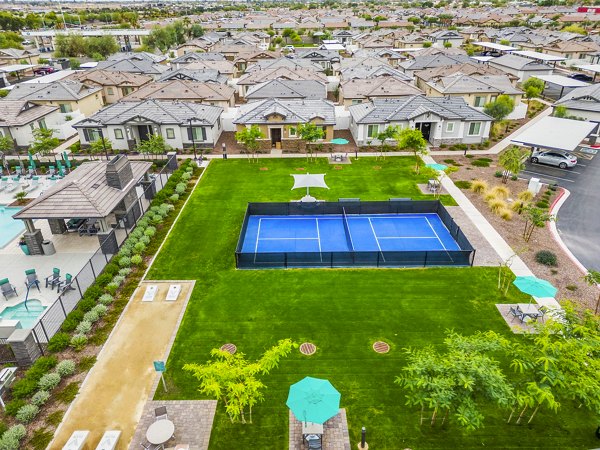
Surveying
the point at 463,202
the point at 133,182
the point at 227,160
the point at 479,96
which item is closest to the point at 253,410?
the point at 133,182

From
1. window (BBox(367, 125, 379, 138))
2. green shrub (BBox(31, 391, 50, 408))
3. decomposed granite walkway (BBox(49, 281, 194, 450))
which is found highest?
window (BBox(367, 125, 379, 138))

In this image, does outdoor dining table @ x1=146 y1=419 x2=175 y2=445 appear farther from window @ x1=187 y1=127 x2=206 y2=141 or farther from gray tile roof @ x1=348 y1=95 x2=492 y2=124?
gray tile roof @ x1=348 y1=95 x2=492 y2=124

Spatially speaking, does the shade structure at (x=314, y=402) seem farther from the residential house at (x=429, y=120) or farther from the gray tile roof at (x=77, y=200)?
the residential house at (x=429, y=120)

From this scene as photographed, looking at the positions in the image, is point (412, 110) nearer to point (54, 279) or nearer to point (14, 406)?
point (54, 279)

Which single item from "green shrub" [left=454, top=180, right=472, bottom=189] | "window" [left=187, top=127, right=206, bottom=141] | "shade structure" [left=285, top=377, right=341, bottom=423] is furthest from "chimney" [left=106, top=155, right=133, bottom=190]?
"green shrub" [left=454, top=180, right=472, bottom=189]

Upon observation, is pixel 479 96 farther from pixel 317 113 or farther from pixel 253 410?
pixel 253 410

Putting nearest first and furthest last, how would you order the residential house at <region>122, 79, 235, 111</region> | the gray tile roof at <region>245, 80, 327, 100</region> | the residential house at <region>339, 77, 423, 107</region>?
the residential house at <region>122, 79, 235, 111</region> < the residential house at <region>339, 77, 423, 107</region> < the gray tile roof at <region>245, 80, 327, 100</region>
